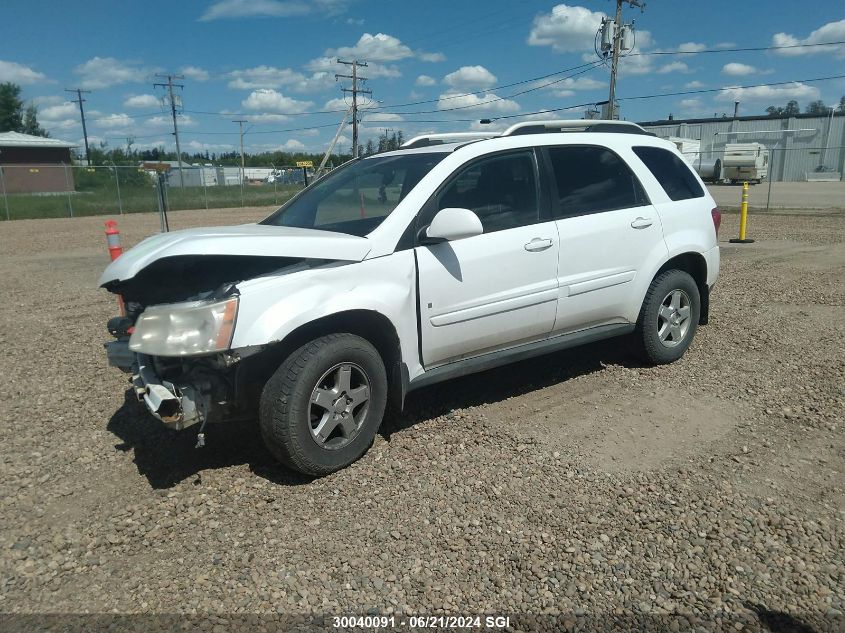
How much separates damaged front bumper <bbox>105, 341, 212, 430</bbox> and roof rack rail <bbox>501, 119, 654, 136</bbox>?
9.33 ft

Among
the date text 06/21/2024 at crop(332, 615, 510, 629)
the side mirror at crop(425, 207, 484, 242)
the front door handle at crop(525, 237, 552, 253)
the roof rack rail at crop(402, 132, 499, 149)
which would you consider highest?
the roof rack rail at crop(402, 132, 499, 149)

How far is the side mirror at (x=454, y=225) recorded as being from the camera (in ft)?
12.7

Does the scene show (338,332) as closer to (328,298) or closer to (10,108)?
(328,298)

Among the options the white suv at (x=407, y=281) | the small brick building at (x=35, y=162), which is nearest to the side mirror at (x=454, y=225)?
the white suv at (x=407, y=281)

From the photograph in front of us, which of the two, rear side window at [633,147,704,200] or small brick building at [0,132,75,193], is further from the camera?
small brick building at [0,132,75,193]

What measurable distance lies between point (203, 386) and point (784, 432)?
365cm

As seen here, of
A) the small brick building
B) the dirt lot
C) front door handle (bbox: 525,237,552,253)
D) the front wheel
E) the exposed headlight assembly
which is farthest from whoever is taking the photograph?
the small brick building

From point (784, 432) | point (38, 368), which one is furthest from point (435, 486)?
point (38, 368)

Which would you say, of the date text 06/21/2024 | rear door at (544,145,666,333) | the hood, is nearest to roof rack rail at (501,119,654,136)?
rear door at (544,145,666,333)

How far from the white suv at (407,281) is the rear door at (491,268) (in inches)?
0.5

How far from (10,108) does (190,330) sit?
83.2m

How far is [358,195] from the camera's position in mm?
4750

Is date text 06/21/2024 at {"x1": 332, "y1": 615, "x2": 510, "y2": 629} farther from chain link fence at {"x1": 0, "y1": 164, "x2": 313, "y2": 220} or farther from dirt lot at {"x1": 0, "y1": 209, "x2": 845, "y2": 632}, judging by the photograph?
chain link fence at {"x1": 0, "y1": 164, "x2": 313, "y2": 220}

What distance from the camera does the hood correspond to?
3.46 metres
